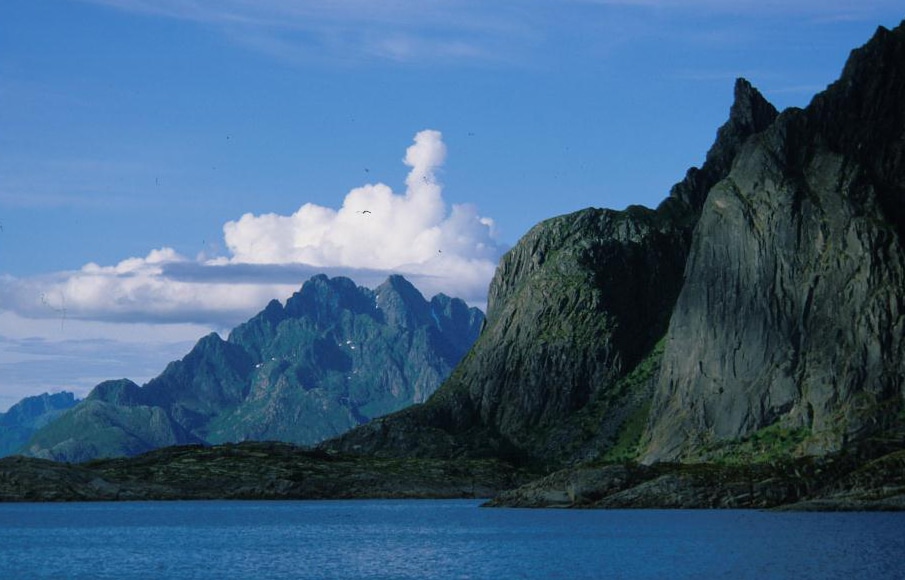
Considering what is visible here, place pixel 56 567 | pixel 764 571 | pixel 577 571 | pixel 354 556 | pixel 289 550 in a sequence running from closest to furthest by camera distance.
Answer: pixel 764 571
pixel 577 571
pixel 56 567
pixel 354 556
pixel 289 550

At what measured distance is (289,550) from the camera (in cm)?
19062

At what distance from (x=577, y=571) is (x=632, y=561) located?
11915 millimetres

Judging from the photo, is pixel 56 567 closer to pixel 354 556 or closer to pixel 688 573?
pixel 354 556

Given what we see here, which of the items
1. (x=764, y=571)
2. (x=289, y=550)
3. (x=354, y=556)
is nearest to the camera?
(x=764, y=571)

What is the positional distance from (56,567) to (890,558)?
92843 millimetres

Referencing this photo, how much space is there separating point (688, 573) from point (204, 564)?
58101 mm

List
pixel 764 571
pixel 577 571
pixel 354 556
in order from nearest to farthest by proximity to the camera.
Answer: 1. pixel 764 571
2. pixel 577 571
3. pixel 354 556

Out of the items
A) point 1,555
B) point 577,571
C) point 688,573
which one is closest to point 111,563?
point 1,555

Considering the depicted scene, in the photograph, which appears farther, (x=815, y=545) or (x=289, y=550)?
(x=289, y=550)

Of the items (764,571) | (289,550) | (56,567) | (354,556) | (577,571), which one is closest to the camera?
(764,571)

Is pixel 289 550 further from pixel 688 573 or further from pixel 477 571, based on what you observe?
pixel 688 573

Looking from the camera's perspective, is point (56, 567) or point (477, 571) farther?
point (56, 567)

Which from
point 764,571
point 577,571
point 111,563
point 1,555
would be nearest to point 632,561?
point 577,571

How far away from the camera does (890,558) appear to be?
148 meters
